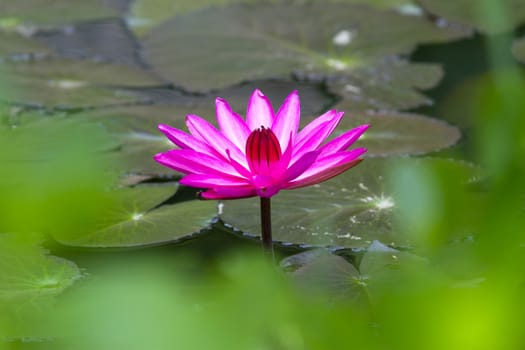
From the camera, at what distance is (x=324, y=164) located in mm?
722

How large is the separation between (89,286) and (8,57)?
0.95 metres

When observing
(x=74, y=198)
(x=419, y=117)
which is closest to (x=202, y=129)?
(x=74, y=198)

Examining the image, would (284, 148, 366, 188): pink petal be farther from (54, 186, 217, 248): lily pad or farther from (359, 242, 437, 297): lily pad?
(54, 186, 217, 248): lily pad

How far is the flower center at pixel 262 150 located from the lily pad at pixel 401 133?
0.66 metres

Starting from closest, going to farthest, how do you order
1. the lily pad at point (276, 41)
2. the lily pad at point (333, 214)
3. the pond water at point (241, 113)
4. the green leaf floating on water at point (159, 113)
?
the pond water at point (241, 113), the lily pad at point (333, 214), the green leaf floating on water at point (159, 113), the lily pad at point (276, 41)

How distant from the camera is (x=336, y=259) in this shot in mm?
999

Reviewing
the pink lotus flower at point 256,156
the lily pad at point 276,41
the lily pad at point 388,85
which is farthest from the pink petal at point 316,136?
the lily pad at point 276,41

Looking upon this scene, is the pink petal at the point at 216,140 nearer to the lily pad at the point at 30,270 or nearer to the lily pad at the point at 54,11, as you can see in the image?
the lily pad at the point at 30,270

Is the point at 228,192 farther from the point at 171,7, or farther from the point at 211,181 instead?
the point at 171,7

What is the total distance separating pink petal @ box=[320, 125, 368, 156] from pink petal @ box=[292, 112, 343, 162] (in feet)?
0.04

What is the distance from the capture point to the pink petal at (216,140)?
2.46 feet

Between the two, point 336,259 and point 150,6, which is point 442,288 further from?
point 150,6

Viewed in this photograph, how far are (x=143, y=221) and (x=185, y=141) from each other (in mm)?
425

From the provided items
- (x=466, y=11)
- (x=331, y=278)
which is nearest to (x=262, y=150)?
(x=331, y=278)
